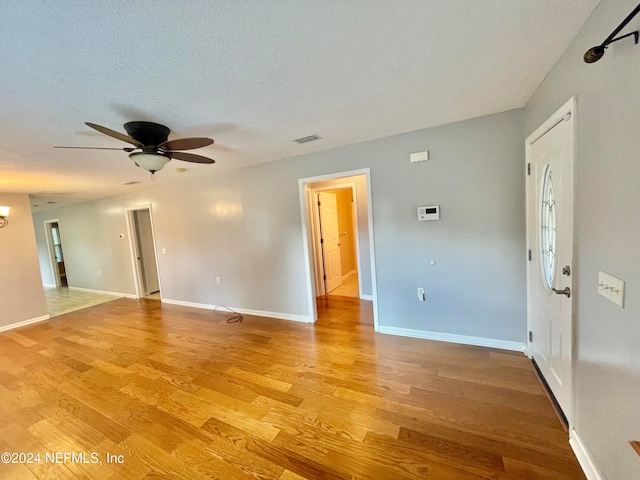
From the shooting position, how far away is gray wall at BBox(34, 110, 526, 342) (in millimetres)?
2531

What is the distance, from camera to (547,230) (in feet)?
6.47

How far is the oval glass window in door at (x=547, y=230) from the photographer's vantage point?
186 cm

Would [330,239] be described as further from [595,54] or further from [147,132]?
[595,54]

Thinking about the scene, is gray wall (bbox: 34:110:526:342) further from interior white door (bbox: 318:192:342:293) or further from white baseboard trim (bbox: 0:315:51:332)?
white baseboard trim (bbox: 0:315:51:332)

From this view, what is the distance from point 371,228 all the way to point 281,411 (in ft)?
6.83

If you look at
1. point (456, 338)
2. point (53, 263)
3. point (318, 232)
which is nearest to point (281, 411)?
point (456, 338)

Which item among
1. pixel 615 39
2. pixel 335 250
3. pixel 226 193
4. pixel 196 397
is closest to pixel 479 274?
pixel 615 39

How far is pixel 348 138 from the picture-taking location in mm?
2902

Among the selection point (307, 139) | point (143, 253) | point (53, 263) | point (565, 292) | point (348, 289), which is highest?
point (307, 139)

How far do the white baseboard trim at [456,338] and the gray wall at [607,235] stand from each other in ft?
3.75

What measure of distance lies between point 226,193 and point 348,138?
7.47ft

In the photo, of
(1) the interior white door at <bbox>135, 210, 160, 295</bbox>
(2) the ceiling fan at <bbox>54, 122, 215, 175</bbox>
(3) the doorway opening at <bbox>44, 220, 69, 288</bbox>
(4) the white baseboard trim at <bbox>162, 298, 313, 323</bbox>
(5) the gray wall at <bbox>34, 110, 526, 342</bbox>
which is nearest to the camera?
(2) the ceiling fan at <bbox>54, 122, 215, 175</bbox>

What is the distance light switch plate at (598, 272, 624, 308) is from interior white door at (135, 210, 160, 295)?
697 centimetres

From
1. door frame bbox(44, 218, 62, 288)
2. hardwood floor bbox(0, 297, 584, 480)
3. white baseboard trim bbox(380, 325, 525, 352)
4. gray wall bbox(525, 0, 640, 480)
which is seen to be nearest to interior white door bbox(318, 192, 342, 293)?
hardwood floor bbox(0, 297, 584, 480)
